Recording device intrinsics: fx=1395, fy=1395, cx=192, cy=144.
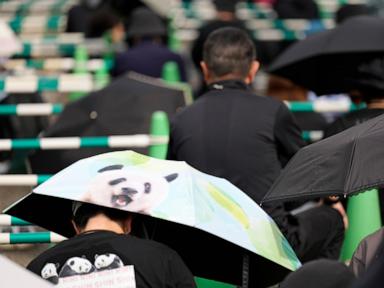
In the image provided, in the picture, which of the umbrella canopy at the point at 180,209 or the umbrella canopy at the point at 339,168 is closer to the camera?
the umbrella canopy at the point at 180,209

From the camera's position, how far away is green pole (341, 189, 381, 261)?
23.6 ft

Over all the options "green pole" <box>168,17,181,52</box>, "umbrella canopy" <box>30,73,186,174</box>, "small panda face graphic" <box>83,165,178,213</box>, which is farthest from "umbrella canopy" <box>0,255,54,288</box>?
"green pole" <box>168,17,181,52</box>

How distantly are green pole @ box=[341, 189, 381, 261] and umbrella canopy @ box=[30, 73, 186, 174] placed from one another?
6.80ft

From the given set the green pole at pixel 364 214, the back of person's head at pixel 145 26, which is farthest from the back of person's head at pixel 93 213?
the back of person's head at pixel 145 26

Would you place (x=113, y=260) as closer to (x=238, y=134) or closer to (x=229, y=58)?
(x=238, y=134)

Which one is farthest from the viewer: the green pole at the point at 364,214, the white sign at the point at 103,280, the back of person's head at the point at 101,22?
the back of person's head at the point at 101,22

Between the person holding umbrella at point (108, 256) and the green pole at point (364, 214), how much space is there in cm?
252

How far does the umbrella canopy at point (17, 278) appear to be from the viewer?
3713mm

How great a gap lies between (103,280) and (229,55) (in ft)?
7.76

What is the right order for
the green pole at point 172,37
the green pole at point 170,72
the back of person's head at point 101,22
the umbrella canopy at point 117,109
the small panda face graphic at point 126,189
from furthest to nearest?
the green pole at point 172,37 → the back of person's head at point 101,22 → the green pole at point 170,72 → the umbrella canopy at point 117,109 → the small panda face graphic at point 126,189

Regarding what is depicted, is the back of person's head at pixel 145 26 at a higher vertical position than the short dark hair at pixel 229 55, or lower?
lower

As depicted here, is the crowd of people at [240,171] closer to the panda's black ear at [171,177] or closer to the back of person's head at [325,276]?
the back of person's head at [325,276]

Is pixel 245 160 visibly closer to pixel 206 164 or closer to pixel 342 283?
pixel 206 164

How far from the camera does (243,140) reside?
21.1 ft
